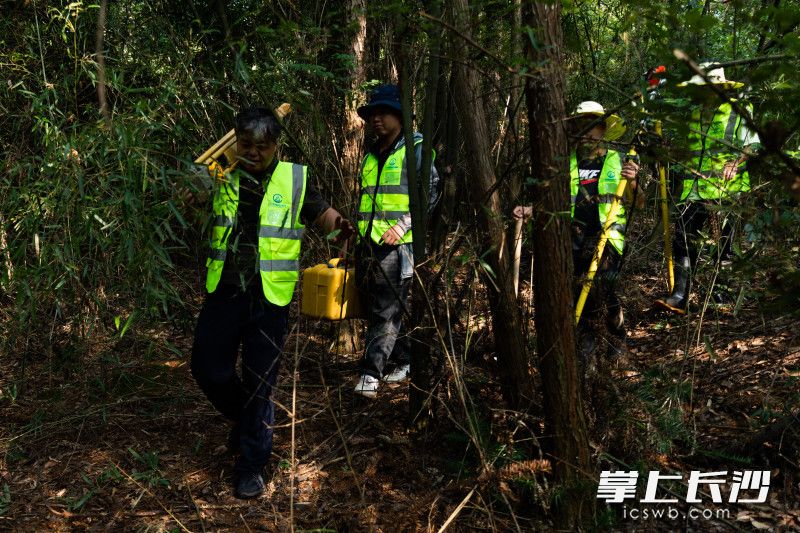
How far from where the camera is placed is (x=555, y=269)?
324 cm

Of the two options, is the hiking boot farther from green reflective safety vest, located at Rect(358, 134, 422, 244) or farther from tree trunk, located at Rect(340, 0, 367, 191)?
tree trunk, located at Rect(340, 0, 367, 191)

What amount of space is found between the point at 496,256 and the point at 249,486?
1.75 metres

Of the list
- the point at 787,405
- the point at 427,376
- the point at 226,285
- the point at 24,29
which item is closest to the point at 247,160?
the point at 226,285

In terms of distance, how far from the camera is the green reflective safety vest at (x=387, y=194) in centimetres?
506

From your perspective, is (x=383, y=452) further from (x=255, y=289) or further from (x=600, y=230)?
(x=600, y=230)

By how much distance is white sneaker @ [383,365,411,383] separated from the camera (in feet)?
17.1

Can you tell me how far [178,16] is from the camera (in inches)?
203

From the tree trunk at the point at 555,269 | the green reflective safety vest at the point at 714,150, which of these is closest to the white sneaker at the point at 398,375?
the tree trunk at the point at 555,269

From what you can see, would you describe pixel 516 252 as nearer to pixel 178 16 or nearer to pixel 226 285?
pixel 226 285

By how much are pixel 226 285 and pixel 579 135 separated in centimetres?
194

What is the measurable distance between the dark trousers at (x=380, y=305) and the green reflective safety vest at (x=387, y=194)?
150 mm

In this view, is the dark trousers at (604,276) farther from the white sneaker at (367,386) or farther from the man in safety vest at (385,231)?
the white sneaker at (367,386)

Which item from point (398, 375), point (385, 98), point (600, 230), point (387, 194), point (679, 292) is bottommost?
point (398, 375)

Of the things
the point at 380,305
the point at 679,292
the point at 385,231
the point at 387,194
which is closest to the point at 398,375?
the point at 380,305
